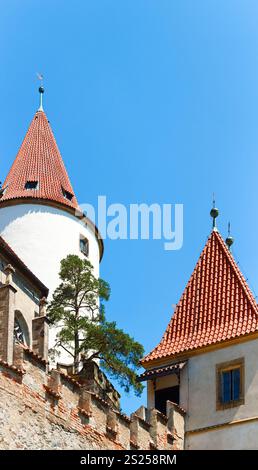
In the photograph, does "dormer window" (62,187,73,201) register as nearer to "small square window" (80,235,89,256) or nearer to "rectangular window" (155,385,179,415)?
"small square window" (80,235,89,256)

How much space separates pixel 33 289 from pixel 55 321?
2221mm

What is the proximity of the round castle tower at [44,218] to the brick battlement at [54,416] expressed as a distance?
23645mm

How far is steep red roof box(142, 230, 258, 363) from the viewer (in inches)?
1239

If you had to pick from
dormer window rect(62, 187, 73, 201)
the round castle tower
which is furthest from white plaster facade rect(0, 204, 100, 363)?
dormer window rect(62, 187, 73, 201)

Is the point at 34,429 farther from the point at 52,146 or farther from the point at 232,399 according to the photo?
the point at 52,146

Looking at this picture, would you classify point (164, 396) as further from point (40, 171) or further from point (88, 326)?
point (40, 171)

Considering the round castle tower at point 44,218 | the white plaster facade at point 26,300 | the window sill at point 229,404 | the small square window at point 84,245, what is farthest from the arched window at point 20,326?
the window sill at point 229,404

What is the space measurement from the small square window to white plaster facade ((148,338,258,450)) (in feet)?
80.7

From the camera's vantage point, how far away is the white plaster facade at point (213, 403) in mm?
29328

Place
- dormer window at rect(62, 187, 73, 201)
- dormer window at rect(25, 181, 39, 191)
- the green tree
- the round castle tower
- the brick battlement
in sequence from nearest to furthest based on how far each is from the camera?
1. the brick battlement
2. the green tree
3. the round castle tower
4. dormer window at rect(25, 181, 39, 191)
5. dormer window at rect(62, 187, 73, 201)

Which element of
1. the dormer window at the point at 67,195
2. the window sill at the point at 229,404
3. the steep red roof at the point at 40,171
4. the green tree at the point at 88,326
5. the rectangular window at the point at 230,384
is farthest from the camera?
the dormer window at the point at 67,195

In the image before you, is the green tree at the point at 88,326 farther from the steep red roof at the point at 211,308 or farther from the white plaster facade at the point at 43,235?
the steep red roof at the point at 211,308

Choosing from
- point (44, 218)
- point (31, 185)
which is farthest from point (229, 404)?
point (31, 185)

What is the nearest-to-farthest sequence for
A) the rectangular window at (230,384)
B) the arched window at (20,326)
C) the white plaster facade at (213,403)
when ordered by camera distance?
the white plaster facade at (213,403)
the rectangular window at (230,384)
the arched window at (20,326)
